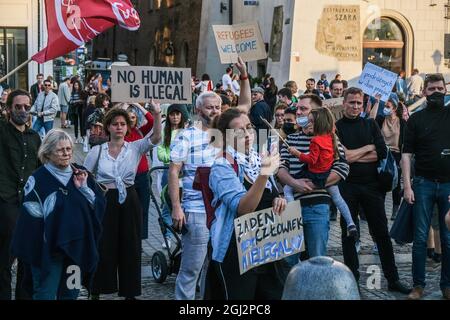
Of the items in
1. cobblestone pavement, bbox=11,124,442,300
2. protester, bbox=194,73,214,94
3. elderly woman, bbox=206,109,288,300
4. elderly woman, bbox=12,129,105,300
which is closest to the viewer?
elderly woman, bbox=206,109,288,300

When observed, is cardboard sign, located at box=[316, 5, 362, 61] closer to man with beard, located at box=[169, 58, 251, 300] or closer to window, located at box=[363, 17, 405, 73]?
window, located at box=[363, 17, 405, 73]

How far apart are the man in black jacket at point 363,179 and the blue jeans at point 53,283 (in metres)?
3.04

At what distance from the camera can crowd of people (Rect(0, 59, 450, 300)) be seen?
229 inches

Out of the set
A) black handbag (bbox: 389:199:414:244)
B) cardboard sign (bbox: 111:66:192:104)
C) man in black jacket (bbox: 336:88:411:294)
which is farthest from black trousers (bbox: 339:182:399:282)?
cardboard sign (bbox: 111:66:192:104)

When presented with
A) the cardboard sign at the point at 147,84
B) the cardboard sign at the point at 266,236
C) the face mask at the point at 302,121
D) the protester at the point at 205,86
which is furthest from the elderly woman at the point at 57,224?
the protester at the point at 205,86

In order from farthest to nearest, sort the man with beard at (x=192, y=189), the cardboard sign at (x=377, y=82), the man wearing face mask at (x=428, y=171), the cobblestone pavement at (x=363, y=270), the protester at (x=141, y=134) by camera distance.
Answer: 1. the cardboard sign at (x=377, y=82)
2. the protester at (x=141, y=134)
3. the cobblestone pavement at (x=363, y=270)
4. the man wearing face mask at (x=428, y=171)
5. the man with beard at (x=192, y=189)

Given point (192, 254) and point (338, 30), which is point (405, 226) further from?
point (338, 30)

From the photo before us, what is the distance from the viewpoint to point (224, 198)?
5719 mm

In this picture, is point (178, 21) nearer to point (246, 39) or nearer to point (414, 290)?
point (246, 39)

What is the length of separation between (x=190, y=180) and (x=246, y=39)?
6055mm

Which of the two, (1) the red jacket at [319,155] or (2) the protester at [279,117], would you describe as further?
(2) the protester at [279,117]

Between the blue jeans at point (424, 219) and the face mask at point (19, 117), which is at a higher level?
the face mask at point (19, 117)

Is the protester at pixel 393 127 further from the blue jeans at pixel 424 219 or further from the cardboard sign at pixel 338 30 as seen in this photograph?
the cardboard sign at pixel 338 30

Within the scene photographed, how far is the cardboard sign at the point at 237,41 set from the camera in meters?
13.1
